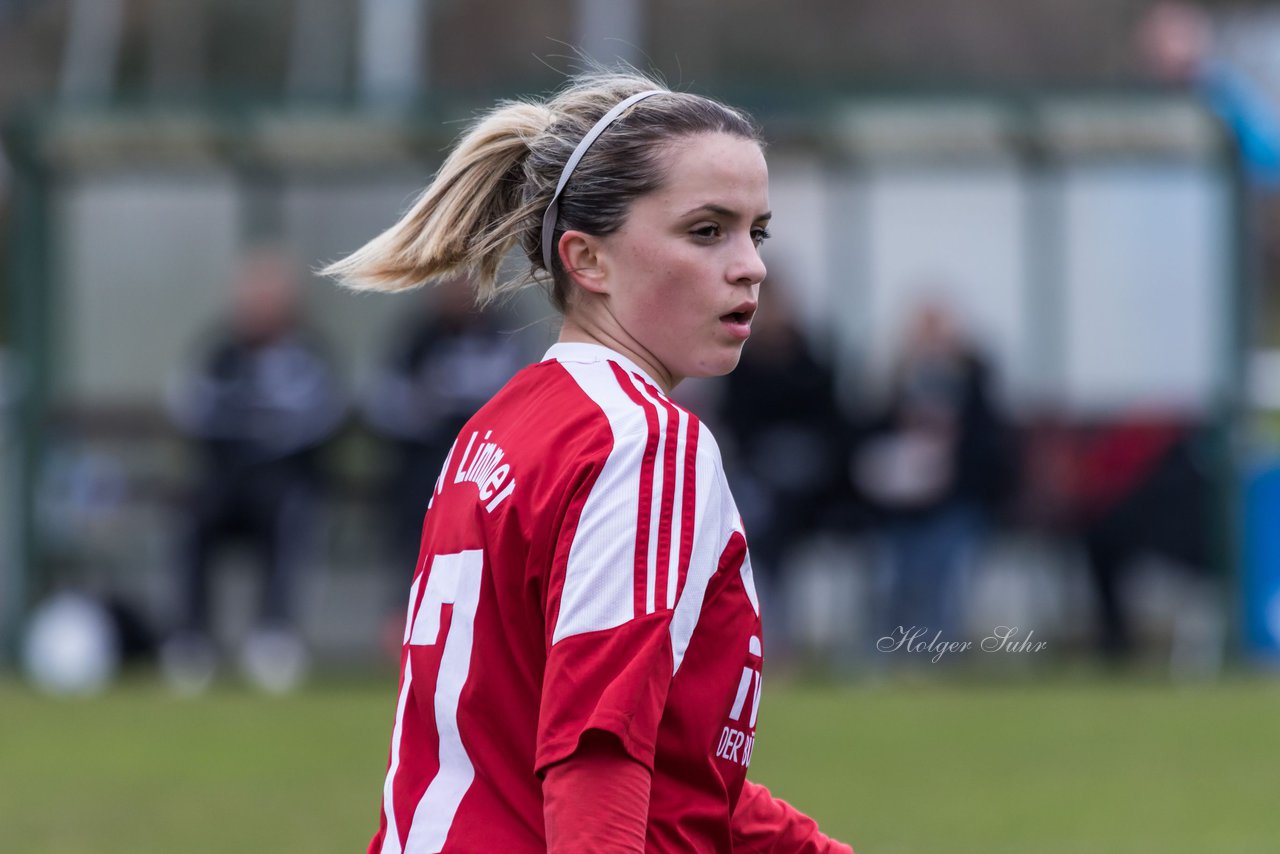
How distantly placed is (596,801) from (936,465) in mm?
8921

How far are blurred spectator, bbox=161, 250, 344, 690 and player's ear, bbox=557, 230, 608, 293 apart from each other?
8.49m

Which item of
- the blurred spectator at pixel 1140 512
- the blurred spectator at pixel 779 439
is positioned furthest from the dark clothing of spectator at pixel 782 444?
the blurred spectator at pixel 1140 512

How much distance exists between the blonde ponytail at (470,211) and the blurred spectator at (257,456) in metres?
8.26

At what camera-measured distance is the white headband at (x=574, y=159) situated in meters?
2.65

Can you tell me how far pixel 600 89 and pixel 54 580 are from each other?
32.5 ft

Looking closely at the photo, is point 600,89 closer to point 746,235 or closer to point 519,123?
point 519,123

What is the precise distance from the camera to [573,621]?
2.28 m

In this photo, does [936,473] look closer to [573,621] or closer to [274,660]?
[274,660]

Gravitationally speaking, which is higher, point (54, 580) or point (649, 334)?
point (649, 334)

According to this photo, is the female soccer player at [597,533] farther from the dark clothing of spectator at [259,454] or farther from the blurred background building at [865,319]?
the dark clothing of spectator at [259,454]

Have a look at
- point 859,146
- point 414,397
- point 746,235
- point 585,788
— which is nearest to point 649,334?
point 746,235

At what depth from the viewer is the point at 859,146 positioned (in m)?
12.0

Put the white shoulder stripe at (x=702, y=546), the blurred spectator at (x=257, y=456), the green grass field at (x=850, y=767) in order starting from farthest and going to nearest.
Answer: the blurred spectator at (x=257, y=456)
the green grass field at (x=850, y=767)
the white shoulder stripe at (x=702, y=546)

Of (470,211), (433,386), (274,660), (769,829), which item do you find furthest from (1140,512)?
(470,211)
